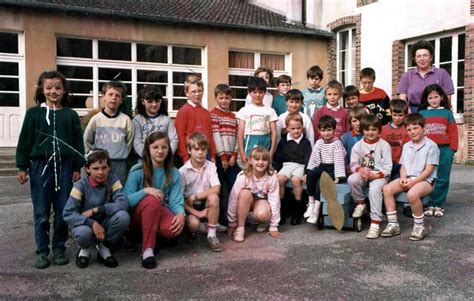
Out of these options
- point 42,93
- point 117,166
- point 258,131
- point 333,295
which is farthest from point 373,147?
point 42,93

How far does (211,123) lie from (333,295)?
265 centimetres

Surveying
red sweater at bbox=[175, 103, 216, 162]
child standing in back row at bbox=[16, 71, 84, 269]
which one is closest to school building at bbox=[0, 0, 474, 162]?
red sweater at bbox=[175, 103, 216, 162]

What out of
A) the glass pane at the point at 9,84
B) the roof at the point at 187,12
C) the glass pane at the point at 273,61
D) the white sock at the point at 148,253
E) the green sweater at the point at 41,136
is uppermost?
the roof at the point at 187,12

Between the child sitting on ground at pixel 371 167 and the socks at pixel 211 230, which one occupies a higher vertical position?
the child sitting on ground at pixel 371 167

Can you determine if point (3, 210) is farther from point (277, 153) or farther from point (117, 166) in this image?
point (277, 153)

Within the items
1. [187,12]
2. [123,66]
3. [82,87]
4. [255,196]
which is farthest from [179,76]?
[255,196]

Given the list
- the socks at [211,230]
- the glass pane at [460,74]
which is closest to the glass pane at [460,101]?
the glass pane at [460,74]

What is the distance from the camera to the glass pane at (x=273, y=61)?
55.6 ft

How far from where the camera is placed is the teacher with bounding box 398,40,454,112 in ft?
19.5

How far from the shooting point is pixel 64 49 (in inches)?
547

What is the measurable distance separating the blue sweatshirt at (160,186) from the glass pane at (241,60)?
1218 centimetres

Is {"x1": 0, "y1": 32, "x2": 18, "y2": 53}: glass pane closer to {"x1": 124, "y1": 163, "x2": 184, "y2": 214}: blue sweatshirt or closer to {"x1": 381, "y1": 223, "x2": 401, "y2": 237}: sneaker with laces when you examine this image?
{"x1": 124, "y1": 163, "x2": 184, "y2": 214}: blue sweatshirt

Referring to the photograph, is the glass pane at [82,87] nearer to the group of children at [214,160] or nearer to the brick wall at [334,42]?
the brick wall at [334,42]

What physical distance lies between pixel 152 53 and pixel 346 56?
6675 mm
